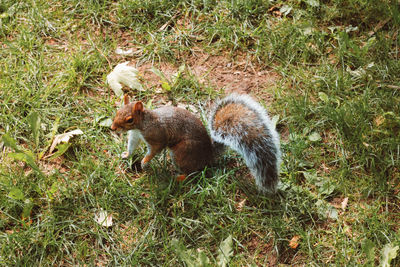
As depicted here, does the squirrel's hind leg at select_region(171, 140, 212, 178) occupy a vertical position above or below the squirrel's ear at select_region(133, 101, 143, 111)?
below

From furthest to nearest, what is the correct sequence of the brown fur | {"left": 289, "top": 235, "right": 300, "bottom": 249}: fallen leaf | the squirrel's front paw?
the squirrel's front paw < the brown fur < {"left": 289, "top": 235, "right": 300, "bottom": 249}: fallen leaf

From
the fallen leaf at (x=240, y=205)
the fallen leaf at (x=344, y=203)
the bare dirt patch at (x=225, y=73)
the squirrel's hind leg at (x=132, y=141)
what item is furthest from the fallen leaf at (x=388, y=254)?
the squirrel's hind leg at (x=132, y=141)

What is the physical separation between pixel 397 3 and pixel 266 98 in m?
1.27

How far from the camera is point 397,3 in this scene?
3145mm

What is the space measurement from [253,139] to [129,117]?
0.68m

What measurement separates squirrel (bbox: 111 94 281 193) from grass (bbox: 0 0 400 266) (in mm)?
127

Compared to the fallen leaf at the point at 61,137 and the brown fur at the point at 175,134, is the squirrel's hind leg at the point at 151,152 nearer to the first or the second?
the brown fur at the point at 175,134

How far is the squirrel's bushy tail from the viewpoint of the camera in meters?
2.27

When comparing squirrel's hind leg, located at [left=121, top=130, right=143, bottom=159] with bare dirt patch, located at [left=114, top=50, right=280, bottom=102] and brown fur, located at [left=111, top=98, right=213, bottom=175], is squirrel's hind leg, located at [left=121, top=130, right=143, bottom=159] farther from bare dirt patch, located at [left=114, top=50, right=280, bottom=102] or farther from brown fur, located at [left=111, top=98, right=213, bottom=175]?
bare dirt patch, located at [left=114, top=50, right=280, bottom=102]

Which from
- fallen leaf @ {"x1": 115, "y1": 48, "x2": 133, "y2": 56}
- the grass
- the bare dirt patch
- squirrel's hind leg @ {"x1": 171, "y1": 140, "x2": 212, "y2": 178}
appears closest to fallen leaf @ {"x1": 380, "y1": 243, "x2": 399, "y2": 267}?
the grass

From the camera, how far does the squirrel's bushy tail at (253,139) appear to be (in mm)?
2268

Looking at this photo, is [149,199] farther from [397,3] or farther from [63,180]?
[397,3]

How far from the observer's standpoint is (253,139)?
2.28 metres

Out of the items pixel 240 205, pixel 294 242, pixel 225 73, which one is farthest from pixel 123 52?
pixel 294 242
